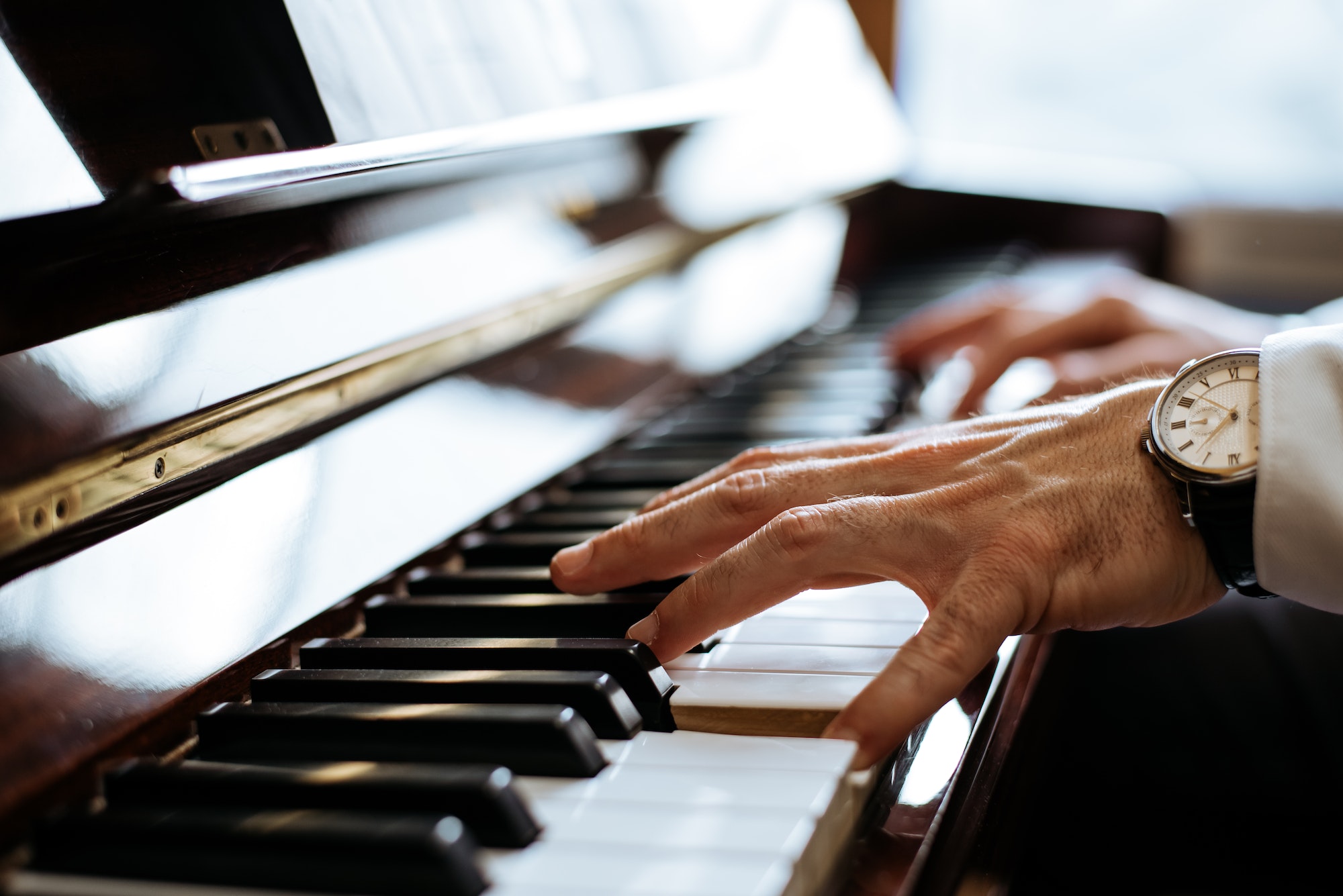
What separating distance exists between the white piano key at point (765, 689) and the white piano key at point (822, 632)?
0.07 meters

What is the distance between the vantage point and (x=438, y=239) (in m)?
1.15

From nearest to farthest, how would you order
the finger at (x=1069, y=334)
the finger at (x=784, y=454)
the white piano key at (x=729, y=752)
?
the white piano key at (x=729, y=752) → the finger at (x=784, y=454) → the finger at (x=1069, y=334)

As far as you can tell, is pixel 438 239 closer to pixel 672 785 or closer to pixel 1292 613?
pixel 672 785

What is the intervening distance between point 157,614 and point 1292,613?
61.6 inches

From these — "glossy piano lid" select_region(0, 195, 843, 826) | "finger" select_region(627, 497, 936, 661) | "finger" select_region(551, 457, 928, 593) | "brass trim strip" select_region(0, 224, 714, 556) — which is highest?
"brass trim strip" select_region(0, 224, 714, 556)

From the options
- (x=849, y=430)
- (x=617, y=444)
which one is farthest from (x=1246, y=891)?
(x=617, y=444)

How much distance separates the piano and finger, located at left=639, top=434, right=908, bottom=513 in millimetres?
118

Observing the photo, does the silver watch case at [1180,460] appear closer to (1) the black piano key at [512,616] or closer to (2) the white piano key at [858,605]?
(2) the white piano key at [858,605]

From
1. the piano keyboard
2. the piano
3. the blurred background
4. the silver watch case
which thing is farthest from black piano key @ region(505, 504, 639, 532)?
the blurred background

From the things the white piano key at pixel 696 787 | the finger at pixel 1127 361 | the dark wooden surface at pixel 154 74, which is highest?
the dark wooden surface at pixel 154 74

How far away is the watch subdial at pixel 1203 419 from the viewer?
33.5 inches

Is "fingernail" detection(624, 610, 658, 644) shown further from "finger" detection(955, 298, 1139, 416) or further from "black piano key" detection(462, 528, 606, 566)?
"finger" detection(955, 298, 1139, 416)

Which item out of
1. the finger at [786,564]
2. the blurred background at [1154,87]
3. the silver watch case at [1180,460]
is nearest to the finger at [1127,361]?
the silver watch case at [1180,460]

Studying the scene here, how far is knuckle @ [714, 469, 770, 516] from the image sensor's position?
34.0 inches
